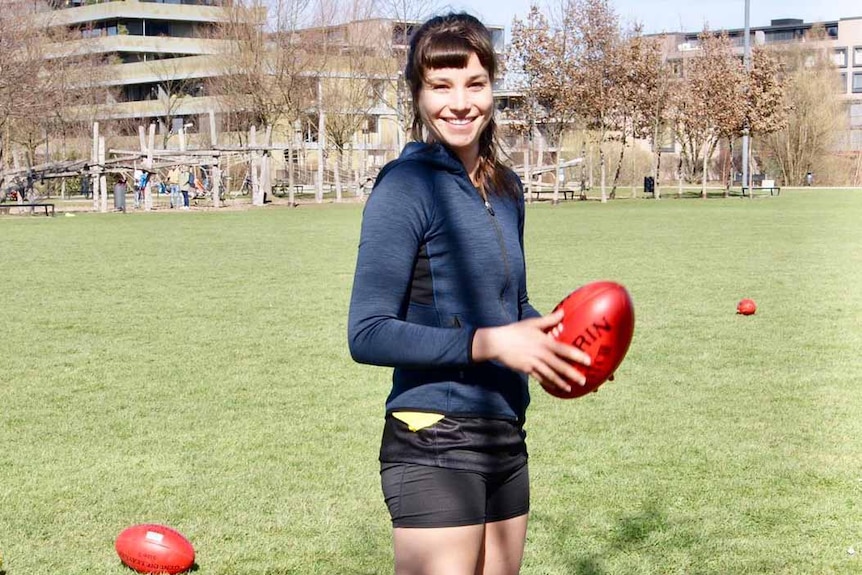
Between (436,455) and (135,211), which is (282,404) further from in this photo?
(135,211)

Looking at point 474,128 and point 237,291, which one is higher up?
point 474,128

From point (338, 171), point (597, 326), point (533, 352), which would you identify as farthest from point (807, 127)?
point (533, 352)

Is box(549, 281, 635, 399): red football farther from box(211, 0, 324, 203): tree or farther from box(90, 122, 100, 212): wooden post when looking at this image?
box(211, 0, 324, 203): tree

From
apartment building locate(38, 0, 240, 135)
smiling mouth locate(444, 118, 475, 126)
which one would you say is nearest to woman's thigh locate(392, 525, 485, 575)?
smiling mouth locate(444, 118, 475, 126)

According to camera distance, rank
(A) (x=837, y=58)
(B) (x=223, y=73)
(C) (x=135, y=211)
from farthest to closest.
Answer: (A) (x=837, y=58) < (B) (x=223, y=73) < (C) (x=135, y=211)

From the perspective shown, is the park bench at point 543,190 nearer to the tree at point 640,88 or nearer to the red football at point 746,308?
the tree at point 640,88

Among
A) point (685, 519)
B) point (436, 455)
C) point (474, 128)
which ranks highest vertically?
point (474, 128)

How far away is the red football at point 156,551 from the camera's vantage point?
495cm

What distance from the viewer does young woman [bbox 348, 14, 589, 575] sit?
262cm

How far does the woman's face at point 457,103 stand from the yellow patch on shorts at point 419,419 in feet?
2.14

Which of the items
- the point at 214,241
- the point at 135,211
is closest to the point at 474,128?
the point at 214,241

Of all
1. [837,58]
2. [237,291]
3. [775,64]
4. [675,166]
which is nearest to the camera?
[237,291]

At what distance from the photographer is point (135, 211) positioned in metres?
41.8

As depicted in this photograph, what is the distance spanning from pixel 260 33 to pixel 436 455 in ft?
181
